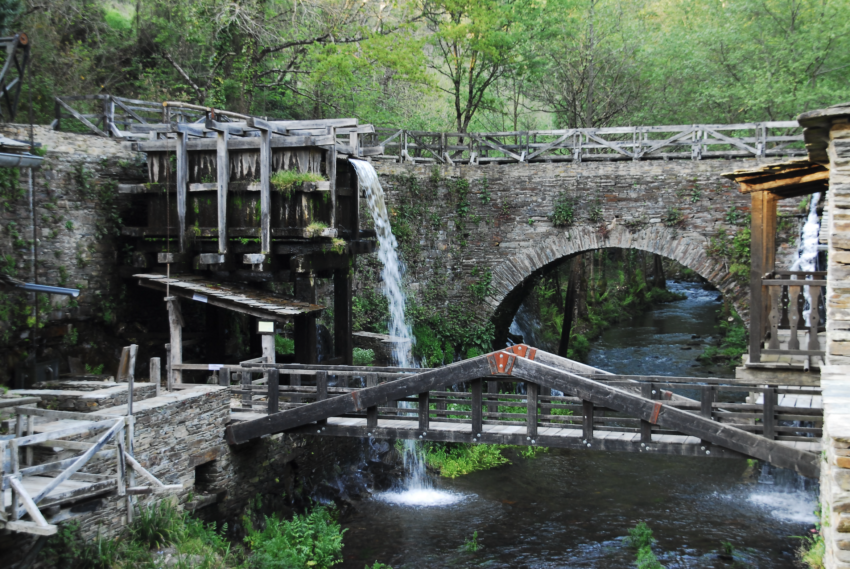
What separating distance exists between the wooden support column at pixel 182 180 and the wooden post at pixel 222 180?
1.88ft

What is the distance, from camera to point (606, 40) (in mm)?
21125

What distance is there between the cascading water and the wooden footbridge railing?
2336 millimetres

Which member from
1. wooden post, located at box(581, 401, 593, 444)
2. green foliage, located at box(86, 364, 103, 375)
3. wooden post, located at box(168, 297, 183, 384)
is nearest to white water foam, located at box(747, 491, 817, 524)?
wooden post, located at box(581, 401, 593, 444)

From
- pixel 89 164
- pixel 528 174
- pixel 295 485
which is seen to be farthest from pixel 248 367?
pixel 528 174

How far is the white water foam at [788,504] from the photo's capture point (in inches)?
391

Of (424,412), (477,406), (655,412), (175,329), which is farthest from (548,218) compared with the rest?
(175,329)

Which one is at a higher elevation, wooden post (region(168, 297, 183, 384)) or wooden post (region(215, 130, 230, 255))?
wooden post (region(215, 130, 230, 255))

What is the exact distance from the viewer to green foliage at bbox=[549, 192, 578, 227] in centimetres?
1493

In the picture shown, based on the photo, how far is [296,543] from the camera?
8.74 meters

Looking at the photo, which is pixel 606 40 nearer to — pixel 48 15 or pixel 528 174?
pixel 528 174

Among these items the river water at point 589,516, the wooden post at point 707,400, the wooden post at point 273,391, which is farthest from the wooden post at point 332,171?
the wooden post at point 707,400

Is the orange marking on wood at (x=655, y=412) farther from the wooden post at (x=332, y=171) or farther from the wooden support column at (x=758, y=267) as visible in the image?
the wooden post at (x=332, y=171)

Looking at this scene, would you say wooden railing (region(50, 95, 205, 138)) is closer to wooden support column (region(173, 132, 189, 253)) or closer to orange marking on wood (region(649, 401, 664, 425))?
wooden support column (region(173, 132, 189, 253))

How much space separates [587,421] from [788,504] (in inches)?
183
